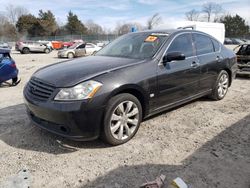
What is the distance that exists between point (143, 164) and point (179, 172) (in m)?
0.45

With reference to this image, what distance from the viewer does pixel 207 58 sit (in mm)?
5113

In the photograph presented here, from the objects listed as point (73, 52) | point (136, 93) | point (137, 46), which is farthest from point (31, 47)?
point (136, 93)

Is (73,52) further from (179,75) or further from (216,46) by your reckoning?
(179,75)

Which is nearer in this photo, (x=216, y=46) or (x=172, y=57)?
(x=172, y=57)

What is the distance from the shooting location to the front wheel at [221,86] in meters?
5.57

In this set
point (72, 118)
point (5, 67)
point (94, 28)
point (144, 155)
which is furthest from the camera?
point (94, 28)

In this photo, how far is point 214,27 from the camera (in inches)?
856

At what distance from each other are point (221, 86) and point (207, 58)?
1.00m

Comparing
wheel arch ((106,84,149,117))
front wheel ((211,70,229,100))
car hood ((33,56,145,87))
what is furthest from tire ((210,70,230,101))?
car hood ((33,56,145,87))

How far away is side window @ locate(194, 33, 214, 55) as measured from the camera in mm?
4991

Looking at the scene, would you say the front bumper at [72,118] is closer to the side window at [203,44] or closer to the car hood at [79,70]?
the car hood at [79,70]

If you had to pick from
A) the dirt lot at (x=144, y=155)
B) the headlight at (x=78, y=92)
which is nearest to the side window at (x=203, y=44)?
the dirt lot at (x=144, y=155)

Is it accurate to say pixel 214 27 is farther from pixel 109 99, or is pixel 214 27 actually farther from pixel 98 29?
pixel 98 29

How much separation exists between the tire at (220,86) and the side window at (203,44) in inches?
26.2
